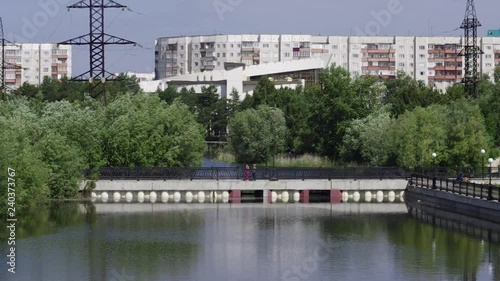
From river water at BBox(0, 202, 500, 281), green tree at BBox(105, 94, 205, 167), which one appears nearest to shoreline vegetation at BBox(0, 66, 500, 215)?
green tree at BBox(105, 94, 205, 167)

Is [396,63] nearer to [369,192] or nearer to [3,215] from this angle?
[369,192]

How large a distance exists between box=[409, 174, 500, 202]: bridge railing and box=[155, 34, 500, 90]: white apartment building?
83.1 m

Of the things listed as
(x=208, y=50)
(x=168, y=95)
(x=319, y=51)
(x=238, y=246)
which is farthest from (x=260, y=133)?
(x=208, y=50)

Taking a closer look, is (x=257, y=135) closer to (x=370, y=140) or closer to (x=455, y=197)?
(x=370, y=140)

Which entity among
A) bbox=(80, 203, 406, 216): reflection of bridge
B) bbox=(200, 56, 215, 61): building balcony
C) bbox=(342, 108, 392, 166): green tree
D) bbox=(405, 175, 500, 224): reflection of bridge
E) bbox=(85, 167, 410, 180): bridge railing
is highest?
bbox=(200, 56, 215, 61): building balcony

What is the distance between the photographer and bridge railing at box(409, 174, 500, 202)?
44.1m

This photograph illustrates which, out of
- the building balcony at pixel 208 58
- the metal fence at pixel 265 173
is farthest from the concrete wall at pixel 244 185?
the building balcony at pixel 208 58

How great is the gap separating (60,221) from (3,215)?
10.7ft

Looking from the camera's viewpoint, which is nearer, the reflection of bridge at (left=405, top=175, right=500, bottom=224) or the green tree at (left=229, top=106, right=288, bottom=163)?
the reflection of bridge at (left=405, top=175, right=500, bottom=224)

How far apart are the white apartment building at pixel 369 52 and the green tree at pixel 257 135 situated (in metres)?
55.9

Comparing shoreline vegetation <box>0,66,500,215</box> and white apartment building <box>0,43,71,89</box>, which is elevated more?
white apartment building <box>0,43,71,89</box>

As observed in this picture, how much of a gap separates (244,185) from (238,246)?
17845mm

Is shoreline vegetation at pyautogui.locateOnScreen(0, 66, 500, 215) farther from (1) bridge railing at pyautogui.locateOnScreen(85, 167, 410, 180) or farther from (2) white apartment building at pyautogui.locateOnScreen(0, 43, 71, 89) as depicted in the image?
(2) white apartment building at pyautogui.locateOnScreen(0, 43, 71, 89)

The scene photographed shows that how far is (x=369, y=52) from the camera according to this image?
142 m
